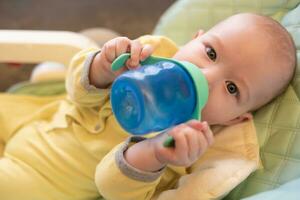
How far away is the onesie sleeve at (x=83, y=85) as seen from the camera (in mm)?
818

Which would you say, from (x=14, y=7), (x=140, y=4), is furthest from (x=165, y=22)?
(x=14, y=7)

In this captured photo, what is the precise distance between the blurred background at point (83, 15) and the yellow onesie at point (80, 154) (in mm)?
770

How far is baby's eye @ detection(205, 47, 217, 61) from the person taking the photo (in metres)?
0.76

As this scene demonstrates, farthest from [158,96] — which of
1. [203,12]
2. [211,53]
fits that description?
[203,12]

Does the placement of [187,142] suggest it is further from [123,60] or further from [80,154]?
[80,154]

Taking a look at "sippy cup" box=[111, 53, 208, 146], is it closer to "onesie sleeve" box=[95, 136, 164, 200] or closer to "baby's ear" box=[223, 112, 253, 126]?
"onesie sleeve" box=[95, 136, 164, 200]

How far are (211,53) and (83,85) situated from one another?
0.22 metres

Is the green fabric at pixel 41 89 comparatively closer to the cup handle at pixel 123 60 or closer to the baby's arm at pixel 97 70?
the baby's arm at pixel 97 70

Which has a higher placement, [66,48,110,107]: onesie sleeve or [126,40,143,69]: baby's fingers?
[126,40,143,69]: baby's fingers

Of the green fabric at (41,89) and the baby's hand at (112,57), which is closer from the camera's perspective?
the baby's hand at (112,57)

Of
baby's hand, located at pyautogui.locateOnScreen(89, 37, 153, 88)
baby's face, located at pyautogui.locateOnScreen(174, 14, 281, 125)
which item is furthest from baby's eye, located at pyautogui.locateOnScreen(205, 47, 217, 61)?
baby's hand, located at pyautogui.locateOnScreen(89, 37, 153, 88)

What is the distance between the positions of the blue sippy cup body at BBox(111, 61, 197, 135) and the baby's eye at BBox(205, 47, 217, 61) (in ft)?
0.52

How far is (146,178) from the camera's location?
2.21ft

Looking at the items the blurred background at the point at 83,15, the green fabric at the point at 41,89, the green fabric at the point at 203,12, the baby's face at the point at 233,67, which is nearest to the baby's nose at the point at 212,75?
the baby's face at the point at 233,67
